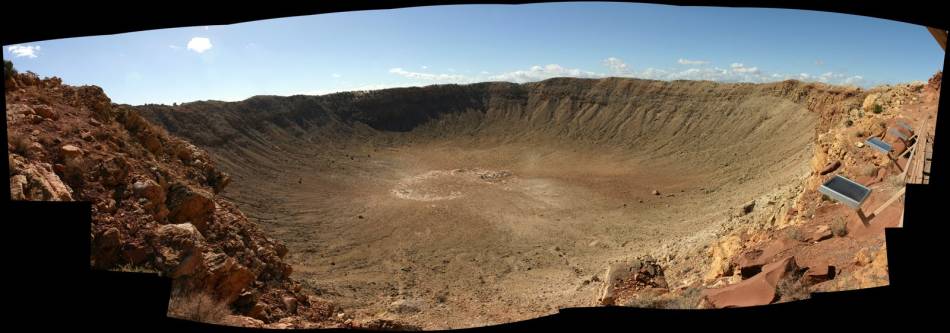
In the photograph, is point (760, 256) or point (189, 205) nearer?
point (189, 205)

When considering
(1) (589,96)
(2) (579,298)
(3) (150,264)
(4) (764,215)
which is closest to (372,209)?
(2) (579,298)

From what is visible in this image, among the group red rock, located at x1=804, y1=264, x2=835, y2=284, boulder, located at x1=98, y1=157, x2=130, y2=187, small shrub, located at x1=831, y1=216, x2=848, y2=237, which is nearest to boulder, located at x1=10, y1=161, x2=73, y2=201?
boulder, located at x1=98, y1=157, x2=130, y2=187

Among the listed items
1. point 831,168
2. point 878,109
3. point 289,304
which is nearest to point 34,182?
point 289,304

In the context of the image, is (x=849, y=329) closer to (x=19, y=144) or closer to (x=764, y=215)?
(x=19, y=144)

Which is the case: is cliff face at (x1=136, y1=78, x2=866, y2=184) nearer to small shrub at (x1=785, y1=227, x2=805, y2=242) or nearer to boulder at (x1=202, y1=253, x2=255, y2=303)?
small shrub at (x1=785, y1=227, x2=805, y2=242)

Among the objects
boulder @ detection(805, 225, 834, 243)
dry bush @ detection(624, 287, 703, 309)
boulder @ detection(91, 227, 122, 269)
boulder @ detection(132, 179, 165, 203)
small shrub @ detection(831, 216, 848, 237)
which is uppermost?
boulder @ detection(132, 179, 165, 203)

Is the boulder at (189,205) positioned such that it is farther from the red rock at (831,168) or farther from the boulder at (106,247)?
the red rock at (831,168)

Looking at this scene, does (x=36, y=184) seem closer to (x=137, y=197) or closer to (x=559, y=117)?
(x=137, y=197)
